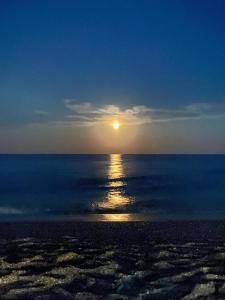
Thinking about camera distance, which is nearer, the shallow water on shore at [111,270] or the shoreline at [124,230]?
the shallow water on shore at [111,270]

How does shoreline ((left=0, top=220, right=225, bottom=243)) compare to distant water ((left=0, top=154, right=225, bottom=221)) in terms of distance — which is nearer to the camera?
shoreline ((left=0, top=220, right=225, bottom=243))

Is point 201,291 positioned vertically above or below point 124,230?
above

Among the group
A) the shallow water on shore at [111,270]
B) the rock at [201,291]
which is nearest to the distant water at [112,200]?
the shallow water on shore at [111,270]

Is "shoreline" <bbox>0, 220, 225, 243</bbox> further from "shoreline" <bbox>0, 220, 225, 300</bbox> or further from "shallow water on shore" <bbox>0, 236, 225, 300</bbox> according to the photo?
"shallow water on shore" <bbox>0, 236, 225, 300</bbox>

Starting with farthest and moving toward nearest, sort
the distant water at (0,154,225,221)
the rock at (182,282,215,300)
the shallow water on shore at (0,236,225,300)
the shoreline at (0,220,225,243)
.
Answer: the distant water at (0,154,225,221)
the shoreline at (0,220,225,243)
the shallow water on shore at (0,236,225,300)
the rock at (182,282,215,300)

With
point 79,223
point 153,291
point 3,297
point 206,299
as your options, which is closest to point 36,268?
point 3,297

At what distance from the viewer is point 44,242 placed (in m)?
14.4

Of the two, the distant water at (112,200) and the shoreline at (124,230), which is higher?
the shoreline at (124,230)

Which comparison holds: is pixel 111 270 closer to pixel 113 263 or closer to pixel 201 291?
pixel 113 263

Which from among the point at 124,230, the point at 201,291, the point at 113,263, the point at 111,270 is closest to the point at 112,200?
the point at 124,230

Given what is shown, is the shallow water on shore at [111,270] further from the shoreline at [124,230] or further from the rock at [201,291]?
the shoreline at [124,230]

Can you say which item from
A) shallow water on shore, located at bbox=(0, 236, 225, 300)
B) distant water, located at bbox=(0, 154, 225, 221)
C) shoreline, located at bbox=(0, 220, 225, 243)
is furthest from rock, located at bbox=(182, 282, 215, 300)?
distant water, located at bbox=(0, 154, 225, 221)

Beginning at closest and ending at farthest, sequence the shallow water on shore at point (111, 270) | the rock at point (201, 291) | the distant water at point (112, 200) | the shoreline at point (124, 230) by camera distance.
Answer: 1. the rock at point (201, 291)
2. the shallow water on shore at point (111, 270)
3. the shoreline at point (124, 230)
4. the distant water at point (112, 200)

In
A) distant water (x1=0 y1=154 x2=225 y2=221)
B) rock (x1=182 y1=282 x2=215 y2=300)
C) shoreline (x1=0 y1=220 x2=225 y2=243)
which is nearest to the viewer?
rock (x1=182 y1=282 x2=215 y2=300)
